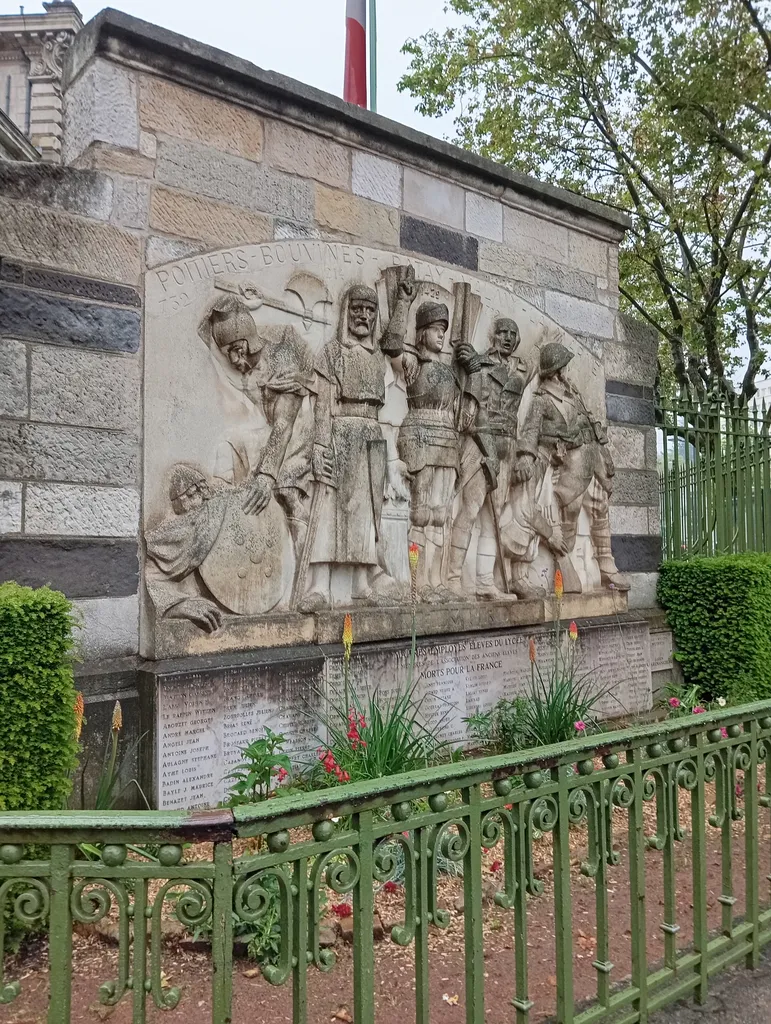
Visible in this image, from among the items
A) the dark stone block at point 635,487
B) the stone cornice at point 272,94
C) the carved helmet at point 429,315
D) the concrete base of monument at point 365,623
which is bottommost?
the concrete base of monument at point 365,623

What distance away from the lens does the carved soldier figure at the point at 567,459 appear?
577cm

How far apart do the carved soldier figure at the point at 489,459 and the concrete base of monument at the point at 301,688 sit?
44cm

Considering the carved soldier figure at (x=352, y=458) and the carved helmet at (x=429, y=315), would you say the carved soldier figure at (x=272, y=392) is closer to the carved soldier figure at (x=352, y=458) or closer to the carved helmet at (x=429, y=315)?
the carved soldier figure at (x=352, y=458)

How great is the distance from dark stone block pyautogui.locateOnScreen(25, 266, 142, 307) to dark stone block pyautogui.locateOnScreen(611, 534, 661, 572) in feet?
13.3

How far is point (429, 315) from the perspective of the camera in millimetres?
5141

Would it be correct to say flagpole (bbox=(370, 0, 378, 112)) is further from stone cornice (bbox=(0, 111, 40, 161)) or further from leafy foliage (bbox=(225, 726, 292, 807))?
leafy foliage (bbox=(225, 726, 292, 807))

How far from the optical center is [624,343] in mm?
6582

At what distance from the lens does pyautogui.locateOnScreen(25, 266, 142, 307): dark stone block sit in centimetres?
373

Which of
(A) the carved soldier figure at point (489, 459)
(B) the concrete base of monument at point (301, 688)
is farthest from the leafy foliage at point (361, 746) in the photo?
(A) the carved soldier figure at point (489, 459)

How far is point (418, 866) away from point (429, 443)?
11.7ft

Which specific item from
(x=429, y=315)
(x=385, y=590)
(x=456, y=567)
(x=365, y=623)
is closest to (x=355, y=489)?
(x=385, y=590)

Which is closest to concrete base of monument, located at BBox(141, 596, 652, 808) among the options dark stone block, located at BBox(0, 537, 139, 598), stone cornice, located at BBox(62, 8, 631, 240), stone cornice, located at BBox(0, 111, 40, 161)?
dark stone block, located at BBox(0, 537, 139, 598)

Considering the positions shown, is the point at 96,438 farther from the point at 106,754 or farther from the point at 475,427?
the point at 475,427

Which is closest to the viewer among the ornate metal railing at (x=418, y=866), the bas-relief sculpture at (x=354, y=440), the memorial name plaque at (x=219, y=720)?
the ornate metal railing at (x=418, y=866)
